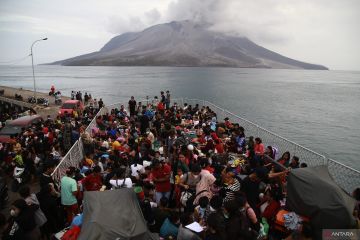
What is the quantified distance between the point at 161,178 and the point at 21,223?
3.40m

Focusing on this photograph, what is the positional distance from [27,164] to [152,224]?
22.0ft

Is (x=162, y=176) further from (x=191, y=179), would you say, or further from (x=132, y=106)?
(x=132, y=106)

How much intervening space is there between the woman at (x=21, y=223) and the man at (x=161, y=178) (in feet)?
10.2

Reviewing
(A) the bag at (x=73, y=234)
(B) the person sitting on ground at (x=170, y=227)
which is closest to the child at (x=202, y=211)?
(B) the person sitting on ground at (x=170, y=227)

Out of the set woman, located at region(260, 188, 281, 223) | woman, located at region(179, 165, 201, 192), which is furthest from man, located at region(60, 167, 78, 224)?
woman, located at region(260, 188, 281, 223)

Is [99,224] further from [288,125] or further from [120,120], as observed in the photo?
[288,125]

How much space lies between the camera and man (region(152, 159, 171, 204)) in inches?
308

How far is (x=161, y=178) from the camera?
7816 millimetres

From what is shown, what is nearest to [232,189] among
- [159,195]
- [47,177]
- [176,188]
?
[176,188]

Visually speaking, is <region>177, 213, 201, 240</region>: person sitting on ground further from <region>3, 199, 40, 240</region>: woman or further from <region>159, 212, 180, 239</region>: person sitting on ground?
<region>3, 199, 40, 240</region>: woman

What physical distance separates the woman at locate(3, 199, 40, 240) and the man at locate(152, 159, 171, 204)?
10.2ft

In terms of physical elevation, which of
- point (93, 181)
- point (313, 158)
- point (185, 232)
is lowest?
point (313, 158)

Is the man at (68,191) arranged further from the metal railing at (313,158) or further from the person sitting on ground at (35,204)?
the metal railing at (313,158)

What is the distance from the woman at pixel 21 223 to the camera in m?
5.55
